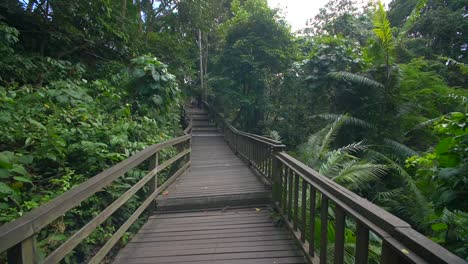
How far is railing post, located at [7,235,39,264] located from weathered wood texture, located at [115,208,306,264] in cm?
155

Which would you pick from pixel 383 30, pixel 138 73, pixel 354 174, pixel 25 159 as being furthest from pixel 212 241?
pixel 383 30

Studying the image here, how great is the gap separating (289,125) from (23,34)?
9664mm

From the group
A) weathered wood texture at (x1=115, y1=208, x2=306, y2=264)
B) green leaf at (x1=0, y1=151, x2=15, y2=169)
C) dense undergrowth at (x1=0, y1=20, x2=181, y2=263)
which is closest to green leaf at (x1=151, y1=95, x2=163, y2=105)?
dense undergrowth at (x1=0, y1=20, x2=181, y2=263)

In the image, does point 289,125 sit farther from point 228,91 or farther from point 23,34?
point 23,34

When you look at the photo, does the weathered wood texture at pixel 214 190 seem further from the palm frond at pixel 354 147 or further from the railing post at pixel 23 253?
the railing post at pixel 23 253

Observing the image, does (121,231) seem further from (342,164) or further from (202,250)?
(342,164)

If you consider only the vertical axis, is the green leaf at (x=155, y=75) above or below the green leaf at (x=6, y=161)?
above

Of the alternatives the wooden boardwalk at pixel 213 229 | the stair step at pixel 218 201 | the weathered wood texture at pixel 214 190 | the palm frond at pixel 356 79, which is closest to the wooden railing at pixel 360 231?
the wooden boardwalk at pixel 213 229

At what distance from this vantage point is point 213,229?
12.4 feet

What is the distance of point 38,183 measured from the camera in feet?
11.7

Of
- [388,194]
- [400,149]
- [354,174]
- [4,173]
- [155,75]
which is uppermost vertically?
[155,75]

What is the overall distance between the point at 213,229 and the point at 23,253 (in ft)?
8.31

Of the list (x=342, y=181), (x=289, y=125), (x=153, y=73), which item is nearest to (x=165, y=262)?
(x=342, y=181)

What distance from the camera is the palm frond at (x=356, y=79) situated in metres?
8.77
